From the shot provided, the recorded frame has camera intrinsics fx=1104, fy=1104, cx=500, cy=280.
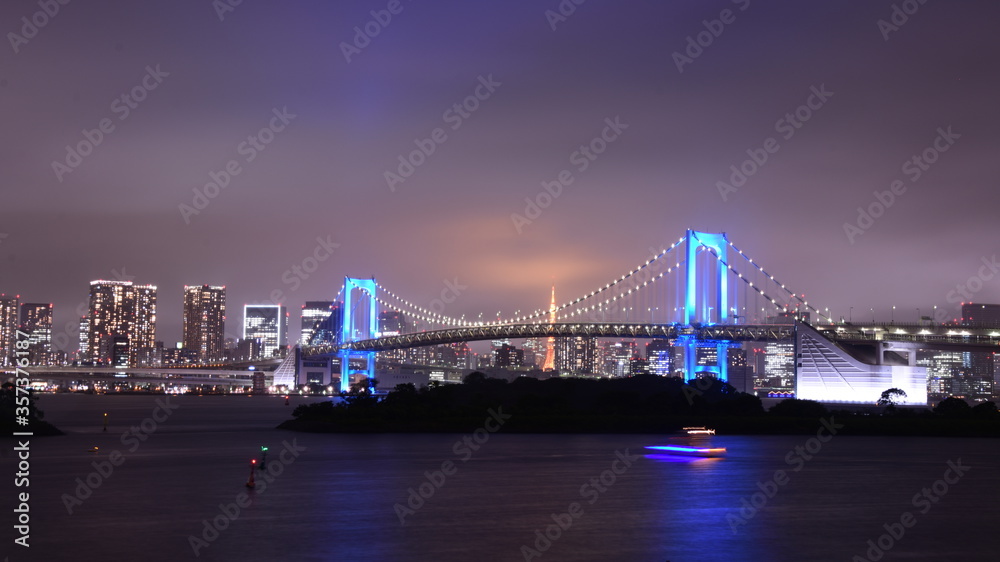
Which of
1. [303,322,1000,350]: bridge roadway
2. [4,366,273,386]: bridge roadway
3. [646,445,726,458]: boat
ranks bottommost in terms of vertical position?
[646,445,726,458]: boat

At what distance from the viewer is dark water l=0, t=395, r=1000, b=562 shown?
60.1ft

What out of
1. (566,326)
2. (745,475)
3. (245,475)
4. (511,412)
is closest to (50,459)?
(245,475)

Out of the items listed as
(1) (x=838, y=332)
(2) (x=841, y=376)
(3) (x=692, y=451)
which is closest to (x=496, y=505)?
(3) (x=692, y=451)

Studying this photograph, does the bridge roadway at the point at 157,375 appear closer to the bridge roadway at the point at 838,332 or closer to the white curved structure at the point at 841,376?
the bridge roadway at the point at 838,332

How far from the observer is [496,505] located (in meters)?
23.4

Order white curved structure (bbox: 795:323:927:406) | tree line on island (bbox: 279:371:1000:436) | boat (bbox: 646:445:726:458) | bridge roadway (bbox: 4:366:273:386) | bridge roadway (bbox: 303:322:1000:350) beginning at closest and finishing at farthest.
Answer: boat (bbox: 646:445:726:458) < tree line on island (bbox: 279:371:1000:436) < white curved structure (bbox: 795:323:927:406) < bridge roadway (bbox: 303:322:1000:350) < bridge roadway (bbox: 4:366:273:386)

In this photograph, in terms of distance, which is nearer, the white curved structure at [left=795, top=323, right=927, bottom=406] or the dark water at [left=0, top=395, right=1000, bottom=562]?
the dark water at [left=0, top=395, right=1000, bottom=562]

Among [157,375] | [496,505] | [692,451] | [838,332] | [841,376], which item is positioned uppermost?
[838,332]

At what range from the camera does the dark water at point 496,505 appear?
60.1 feet

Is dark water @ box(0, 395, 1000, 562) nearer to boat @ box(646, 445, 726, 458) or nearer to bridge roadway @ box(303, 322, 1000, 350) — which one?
boat @ box(646, 445, 726, 458)

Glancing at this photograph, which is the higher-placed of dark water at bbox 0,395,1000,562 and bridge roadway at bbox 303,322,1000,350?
bridge roadway at bbox 303,322,1000,350

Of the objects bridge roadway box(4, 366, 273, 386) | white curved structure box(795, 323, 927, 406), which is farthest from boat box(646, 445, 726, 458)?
bridge roadway box(4, 366, 273, 386)

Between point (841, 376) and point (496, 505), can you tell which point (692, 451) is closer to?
point (496, 505)

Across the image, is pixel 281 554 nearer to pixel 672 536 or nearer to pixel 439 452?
pixel 672 536
